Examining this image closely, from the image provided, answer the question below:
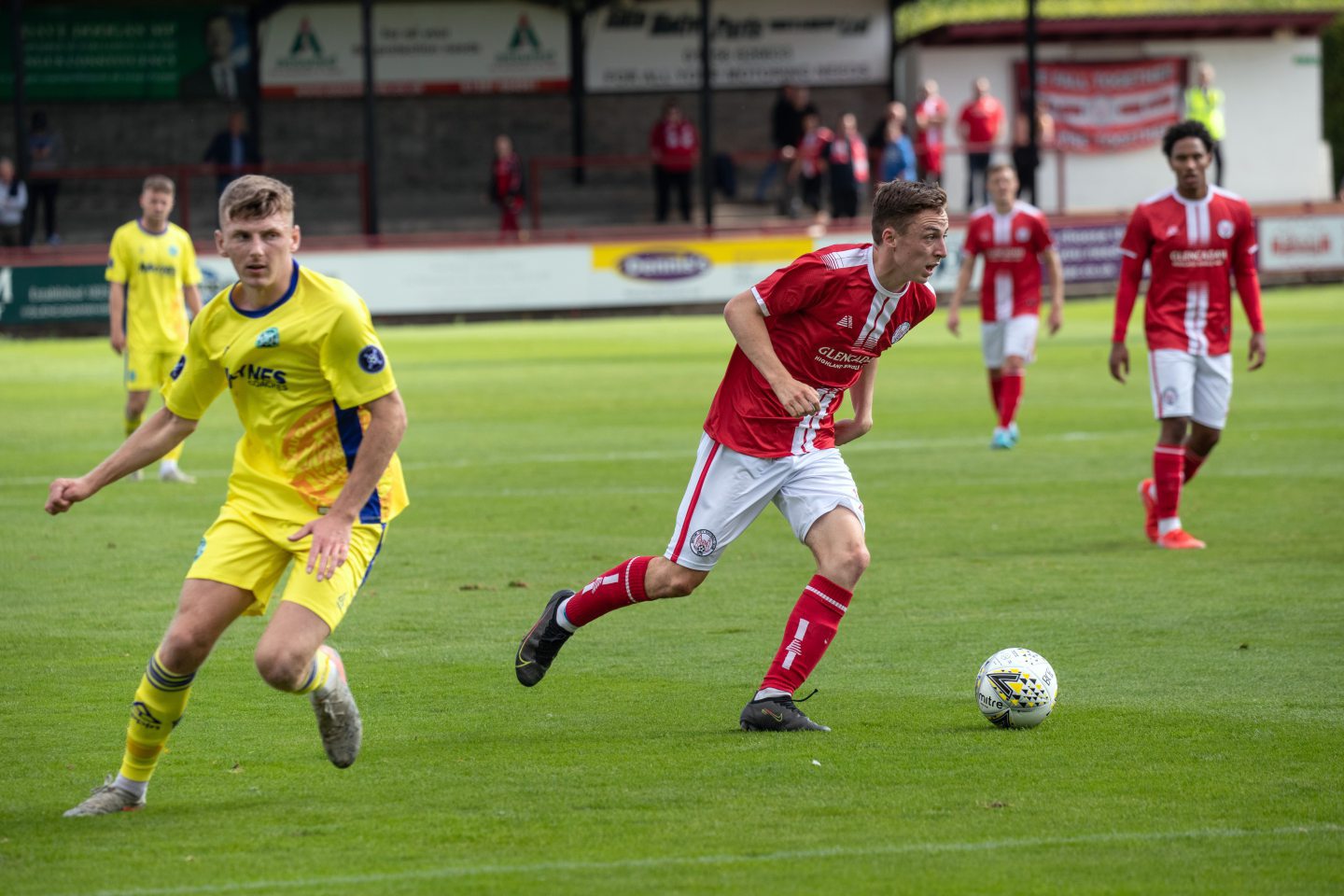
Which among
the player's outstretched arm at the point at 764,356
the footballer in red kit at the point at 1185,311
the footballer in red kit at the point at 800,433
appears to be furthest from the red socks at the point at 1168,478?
the player's outstretched arm at the point at 764,356

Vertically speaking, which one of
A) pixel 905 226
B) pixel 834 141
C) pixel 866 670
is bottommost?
pixel 866 670

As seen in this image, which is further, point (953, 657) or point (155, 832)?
point (953, 657)

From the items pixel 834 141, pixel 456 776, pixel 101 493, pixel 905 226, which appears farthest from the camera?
pixel 834 141

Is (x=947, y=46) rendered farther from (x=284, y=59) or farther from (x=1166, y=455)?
(x=1166, y=455)

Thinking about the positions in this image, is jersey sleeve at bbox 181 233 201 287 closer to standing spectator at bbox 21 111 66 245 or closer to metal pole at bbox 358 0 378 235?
metal pole at bbox 358 0 378 235

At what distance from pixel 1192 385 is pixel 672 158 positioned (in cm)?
2271

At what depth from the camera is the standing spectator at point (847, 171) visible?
3133cm

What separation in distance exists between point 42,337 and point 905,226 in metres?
22.3

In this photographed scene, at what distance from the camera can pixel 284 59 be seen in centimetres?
3616

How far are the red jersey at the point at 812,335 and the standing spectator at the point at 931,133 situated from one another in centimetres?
2602

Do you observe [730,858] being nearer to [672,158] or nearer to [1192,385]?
[1192,385]

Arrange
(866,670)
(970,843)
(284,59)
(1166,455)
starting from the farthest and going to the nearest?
(284,59), (1166,455), (866,670), (970,843)

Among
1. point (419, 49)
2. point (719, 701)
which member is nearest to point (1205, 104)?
point (419, 49)

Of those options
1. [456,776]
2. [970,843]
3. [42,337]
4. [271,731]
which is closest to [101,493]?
[271,731]
